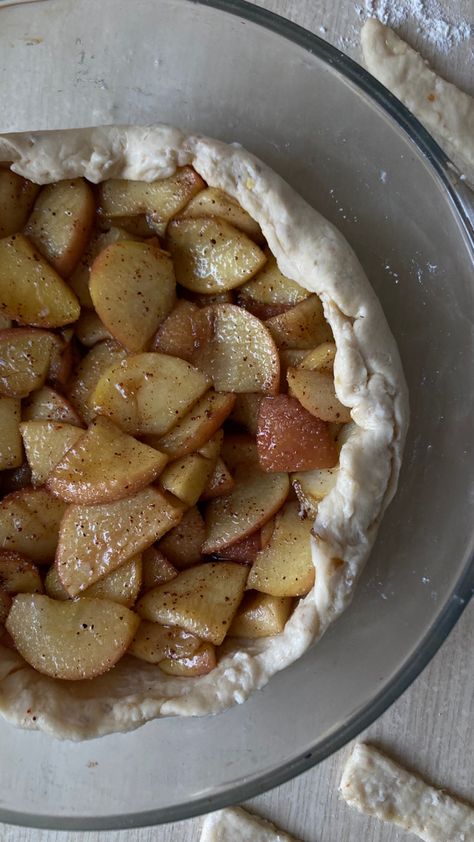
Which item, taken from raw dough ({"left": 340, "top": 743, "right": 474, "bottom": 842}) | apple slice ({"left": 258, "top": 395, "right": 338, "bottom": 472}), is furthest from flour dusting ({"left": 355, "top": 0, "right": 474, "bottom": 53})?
raw dough ({"left": 340, "top": 743, "right": 474, "bottom": 842})

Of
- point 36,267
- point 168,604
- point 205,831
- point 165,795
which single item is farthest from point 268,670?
point 36,267

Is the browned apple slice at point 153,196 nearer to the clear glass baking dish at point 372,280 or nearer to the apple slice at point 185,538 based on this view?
the clear glass baking dish at point 372,280

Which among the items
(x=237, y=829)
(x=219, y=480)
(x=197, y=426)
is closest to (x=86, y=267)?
(x=197, y=426)

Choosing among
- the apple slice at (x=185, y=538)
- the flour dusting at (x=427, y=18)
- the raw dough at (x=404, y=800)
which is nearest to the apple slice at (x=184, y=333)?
the apple slice at (x=185, y=538)

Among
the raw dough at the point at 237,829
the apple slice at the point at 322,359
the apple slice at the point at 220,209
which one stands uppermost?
the apple slice at the point at 220,209

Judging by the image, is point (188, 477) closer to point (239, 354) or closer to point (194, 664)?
point (239, 354)

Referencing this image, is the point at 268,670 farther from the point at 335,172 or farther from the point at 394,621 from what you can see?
the point at 335,172
